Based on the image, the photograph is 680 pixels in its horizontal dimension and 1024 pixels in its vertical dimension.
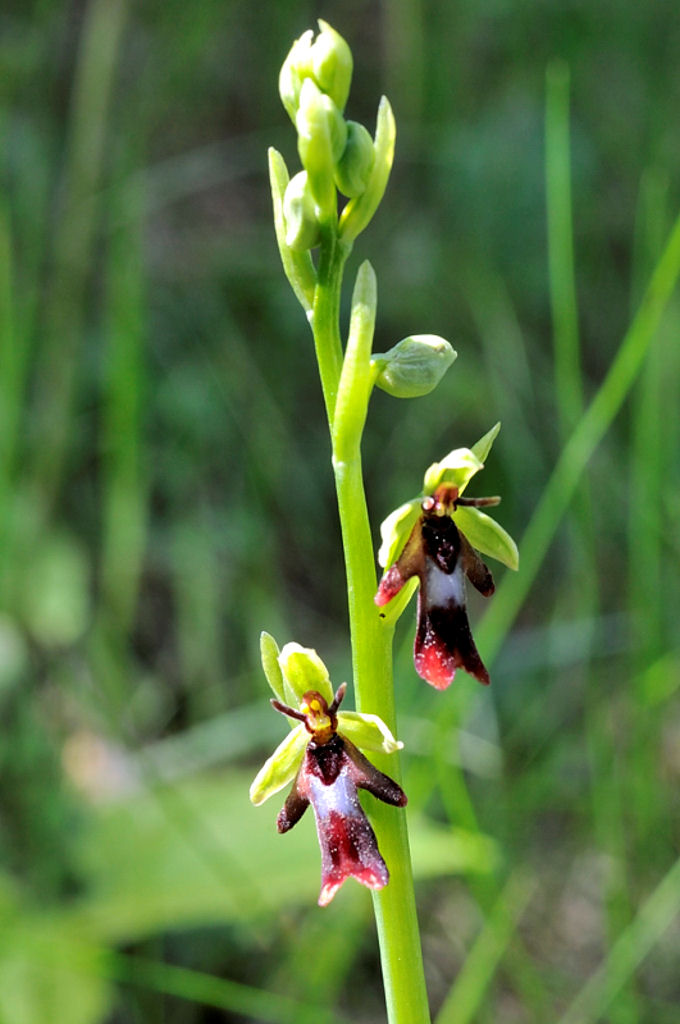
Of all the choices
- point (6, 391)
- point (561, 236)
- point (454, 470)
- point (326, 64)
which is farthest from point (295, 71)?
point (6, 391)

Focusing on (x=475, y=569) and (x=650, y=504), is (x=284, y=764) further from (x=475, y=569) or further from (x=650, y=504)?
(x=650, y=504)

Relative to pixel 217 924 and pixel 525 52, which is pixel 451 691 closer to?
pixel 217 924

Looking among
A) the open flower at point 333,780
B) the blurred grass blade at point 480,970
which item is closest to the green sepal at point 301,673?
the open flower at point 333,780

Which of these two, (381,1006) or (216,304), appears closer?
(381,1006)

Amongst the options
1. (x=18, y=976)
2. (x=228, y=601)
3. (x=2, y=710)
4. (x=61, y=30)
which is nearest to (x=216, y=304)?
(x=228, y=601)

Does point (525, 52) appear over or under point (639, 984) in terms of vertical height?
over

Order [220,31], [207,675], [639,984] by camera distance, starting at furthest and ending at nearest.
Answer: [220,31]
[207,675]
[639,984]
